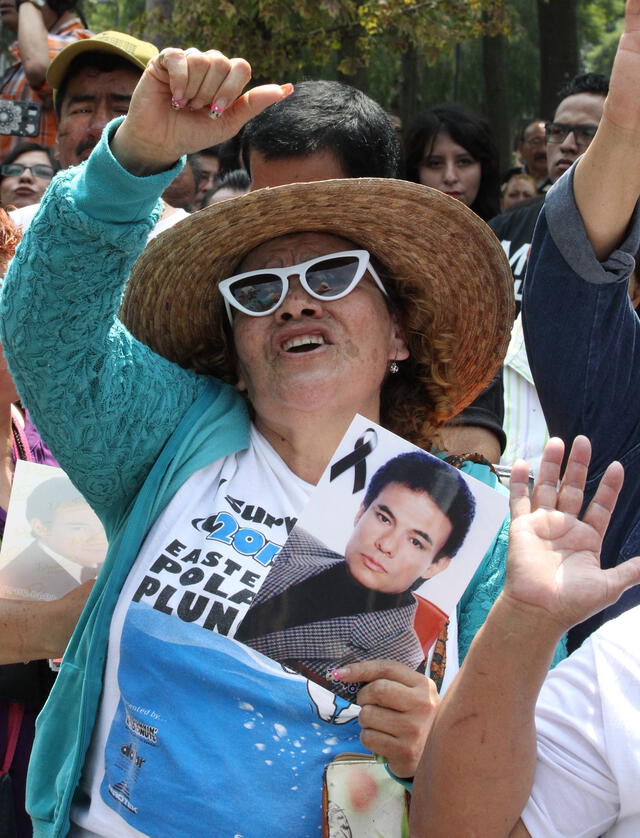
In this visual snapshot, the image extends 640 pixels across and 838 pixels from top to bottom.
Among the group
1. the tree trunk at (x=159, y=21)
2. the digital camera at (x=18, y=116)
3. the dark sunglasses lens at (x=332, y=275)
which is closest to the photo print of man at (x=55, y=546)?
the dark sunglasses lens at (x=332, y=275)

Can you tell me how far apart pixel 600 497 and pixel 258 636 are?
0.60 metres

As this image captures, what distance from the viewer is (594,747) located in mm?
1588

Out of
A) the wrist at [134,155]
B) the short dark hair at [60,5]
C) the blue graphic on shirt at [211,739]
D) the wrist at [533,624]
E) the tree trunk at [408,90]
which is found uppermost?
the wrist at [134,155]

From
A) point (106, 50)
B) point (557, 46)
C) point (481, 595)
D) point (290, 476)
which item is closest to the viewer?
point (481, 595)

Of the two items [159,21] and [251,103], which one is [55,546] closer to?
[251,103]

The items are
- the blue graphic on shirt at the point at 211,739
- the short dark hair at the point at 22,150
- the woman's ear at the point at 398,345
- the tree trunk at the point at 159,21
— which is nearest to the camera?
the blue graphic on shirt at the point at 211,739

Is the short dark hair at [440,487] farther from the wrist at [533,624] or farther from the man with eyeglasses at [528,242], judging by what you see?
the man with eyeglasses at [528,242]

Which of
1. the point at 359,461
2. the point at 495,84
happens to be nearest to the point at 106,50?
the point at 359,461

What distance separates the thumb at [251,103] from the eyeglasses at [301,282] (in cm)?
53

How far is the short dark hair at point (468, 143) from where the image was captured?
4.76 metres

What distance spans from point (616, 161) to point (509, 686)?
2.97 feet

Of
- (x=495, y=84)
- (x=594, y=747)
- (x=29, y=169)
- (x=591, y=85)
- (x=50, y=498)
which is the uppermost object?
(x=591, y=85)

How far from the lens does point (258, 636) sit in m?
1.83

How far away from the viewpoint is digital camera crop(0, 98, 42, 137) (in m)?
4.68
